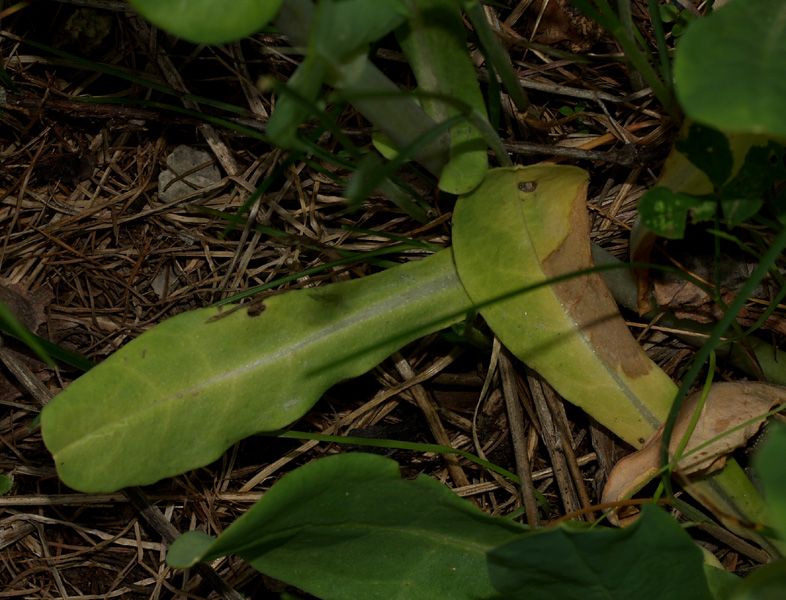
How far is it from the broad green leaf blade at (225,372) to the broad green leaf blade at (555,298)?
123mm

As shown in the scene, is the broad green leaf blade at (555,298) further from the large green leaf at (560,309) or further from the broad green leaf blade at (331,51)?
the broad green leaf blade at (331,51)

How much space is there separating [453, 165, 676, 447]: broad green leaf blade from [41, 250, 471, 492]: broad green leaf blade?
0.12 metres

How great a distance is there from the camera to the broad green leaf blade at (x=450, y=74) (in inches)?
64.3

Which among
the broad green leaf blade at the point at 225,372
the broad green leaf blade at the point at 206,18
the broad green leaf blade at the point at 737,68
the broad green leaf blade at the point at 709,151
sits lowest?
the broad green leaf blade at the point at 225,372

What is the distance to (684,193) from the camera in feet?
5.24

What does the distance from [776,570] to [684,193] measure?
91cm

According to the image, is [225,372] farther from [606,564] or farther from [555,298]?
[606,564]

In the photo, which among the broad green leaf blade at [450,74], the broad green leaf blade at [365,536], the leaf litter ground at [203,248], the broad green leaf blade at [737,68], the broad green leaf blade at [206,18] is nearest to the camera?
the broad green leaf blade at [737,68]

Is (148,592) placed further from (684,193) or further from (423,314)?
(684,193)

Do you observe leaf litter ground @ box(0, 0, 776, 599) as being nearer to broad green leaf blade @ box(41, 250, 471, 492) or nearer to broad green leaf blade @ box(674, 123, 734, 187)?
broad green leaf blade @ box(41, 250, 471, 492)

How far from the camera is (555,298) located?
70.1 inches

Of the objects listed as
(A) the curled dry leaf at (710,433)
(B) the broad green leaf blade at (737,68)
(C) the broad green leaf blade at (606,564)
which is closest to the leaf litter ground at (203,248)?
(A) the curled dry leaf at (710,433)

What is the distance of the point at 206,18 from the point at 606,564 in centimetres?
125

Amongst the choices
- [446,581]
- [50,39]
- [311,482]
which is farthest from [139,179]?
[446,581]
